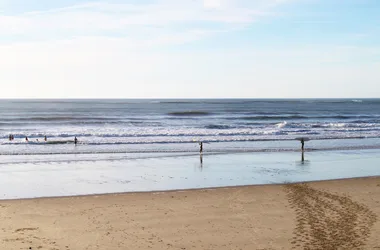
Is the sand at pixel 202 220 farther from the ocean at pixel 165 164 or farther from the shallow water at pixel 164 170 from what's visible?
the ocean at pixel 165 164

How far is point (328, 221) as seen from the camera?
475 inches

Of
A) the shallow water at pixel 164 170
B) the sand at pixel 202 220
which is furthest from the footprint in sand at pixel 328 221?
the shallow water at pixel 164 170

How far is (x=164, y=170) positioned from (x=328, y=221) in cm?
995

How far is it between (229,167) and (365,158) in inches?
339

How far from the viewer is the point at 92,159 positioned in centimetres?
2466

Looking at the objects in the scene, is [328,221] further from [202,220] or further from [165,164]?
[165,164]

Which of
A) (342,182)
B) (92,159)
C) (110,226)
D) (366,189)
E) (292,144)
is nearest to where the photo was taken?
(110,226)

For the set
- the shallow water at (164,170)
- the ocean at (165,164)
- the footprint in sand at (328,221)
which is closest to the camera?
the footprint in sand at (328,221)

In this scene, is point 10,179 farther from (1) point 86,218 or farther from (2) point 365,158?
(2) point 365,158

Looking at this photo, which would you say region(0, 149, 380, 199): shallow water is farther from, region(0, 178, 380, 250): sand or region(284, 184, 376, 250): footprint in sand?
region(284, 184, 376, 250): footprint in sand

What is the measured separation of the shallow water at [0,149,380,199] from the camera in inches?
669

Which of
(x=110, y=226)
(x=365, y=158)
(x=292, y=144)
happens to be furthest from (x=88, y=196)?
(x=292, y=144)

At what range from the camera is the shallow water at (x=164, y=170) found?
55.8ft

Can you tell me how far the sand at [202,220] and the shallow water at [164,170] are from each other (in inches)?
62.1
